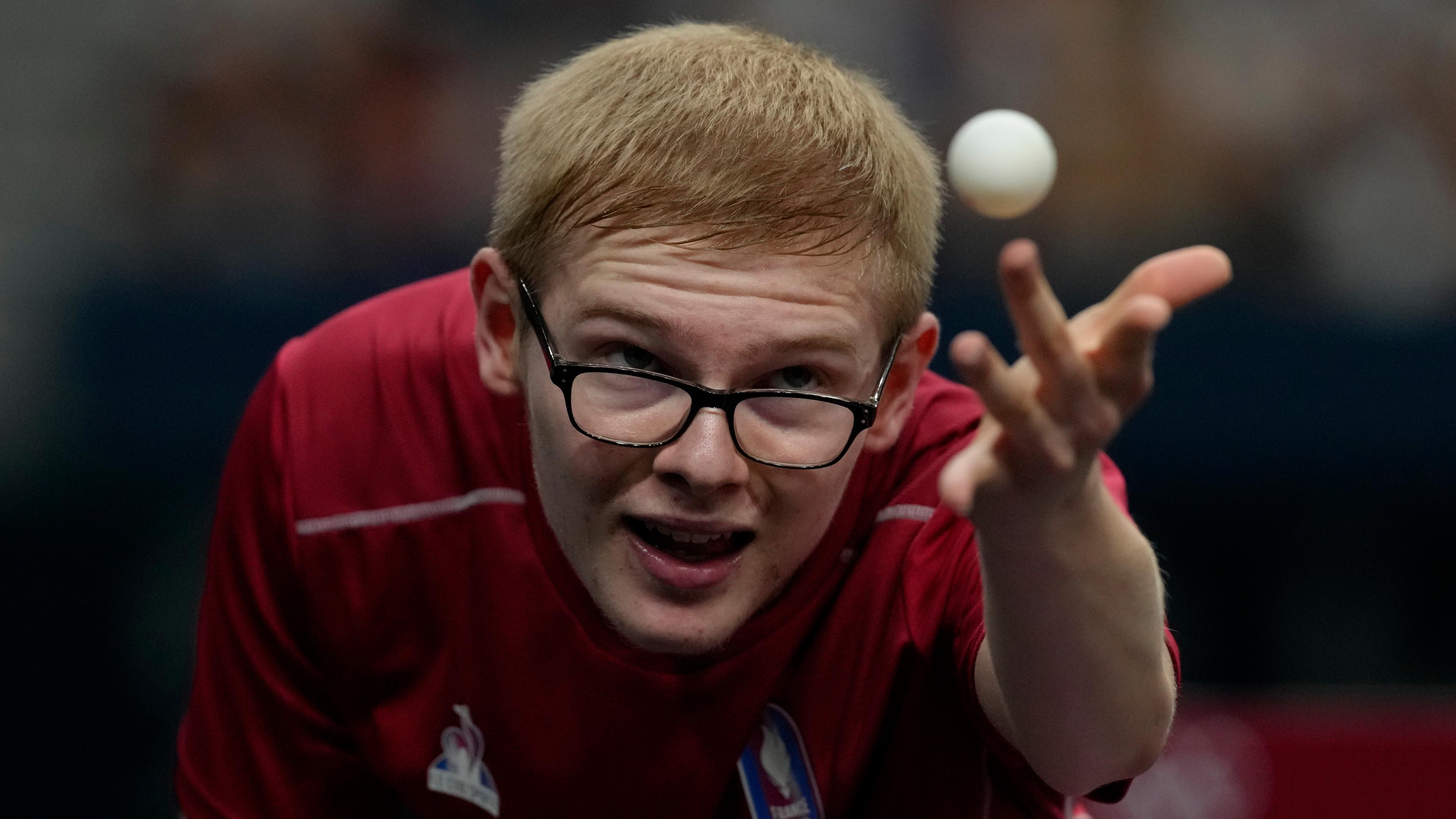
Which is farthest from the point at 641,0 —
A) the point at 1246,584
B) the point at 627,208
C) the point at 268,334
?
the point at 627,208

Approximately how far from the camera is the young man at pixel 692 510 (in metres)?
1.77

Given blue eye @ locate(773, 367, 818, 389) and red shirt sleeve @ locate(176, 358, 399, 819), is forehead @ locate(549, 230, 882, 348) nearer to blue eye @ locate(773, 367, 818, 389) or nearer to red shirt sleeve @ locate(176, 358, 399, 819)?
blue eye @ locate(773, 367, 818, 389)

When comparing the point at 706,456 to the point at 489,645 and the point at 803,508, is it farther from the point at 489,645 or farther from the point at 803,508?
the point at 489,645

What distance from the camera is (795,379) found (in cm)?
210

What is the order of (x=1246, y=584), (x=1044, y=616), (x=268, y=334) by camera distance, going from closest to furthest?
(x=1044, y=616) < (x=268, y=334) < (x=1246, y=584)

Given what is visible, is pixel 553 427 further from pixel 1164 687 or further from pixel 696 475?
pixel 1164 687

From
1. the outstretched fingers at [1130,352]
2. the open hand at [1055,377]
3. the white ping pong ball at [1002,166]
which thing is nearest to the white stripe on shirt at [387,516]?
the white ping pong ball at [1002,166]

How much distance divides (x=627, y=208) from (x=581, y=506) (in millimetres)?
423

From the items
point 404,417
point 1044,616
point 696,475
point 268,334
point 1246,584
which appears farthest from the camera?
point 1246,584

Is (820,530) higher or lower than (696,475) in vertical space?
lower

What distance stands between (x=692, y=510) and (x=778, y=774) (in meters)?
0.56

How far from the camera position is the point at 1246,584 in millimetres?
5793

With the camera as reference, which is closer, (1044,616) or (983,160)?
(1044,616)

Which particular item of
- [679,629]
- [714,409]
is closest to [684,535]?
[679,629]
